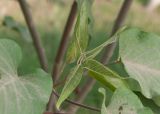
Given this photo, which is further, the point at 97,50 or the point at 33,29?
the point at 33,29

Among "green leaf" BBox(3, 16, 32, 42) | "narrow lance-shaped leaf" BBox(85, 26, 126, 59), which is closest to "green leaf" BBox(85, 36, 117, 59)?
"narrow lance-shaped leaf" BBox(85, 26, 126, 59)

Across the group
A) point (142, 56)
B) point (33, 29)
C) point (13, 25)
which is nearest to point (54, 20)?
point (13, 25)

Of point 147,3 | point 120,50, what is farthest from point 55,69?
point 147,3

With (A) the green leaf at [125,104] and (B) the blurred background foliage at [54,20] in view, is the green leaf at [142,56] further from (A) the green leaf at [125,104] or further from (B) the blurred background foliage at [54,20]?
(B) the blurred background foliage at [54,20]

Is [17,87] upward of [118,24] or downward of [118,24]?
upward

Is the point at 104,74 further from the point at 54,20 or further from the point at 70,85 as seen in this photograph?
the point at 54,20

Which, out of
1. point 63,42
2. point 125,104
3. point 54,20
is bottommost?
point 54,20

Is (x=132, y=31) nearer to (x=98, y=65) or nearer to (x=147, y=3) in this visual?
(x=98, y=65)
